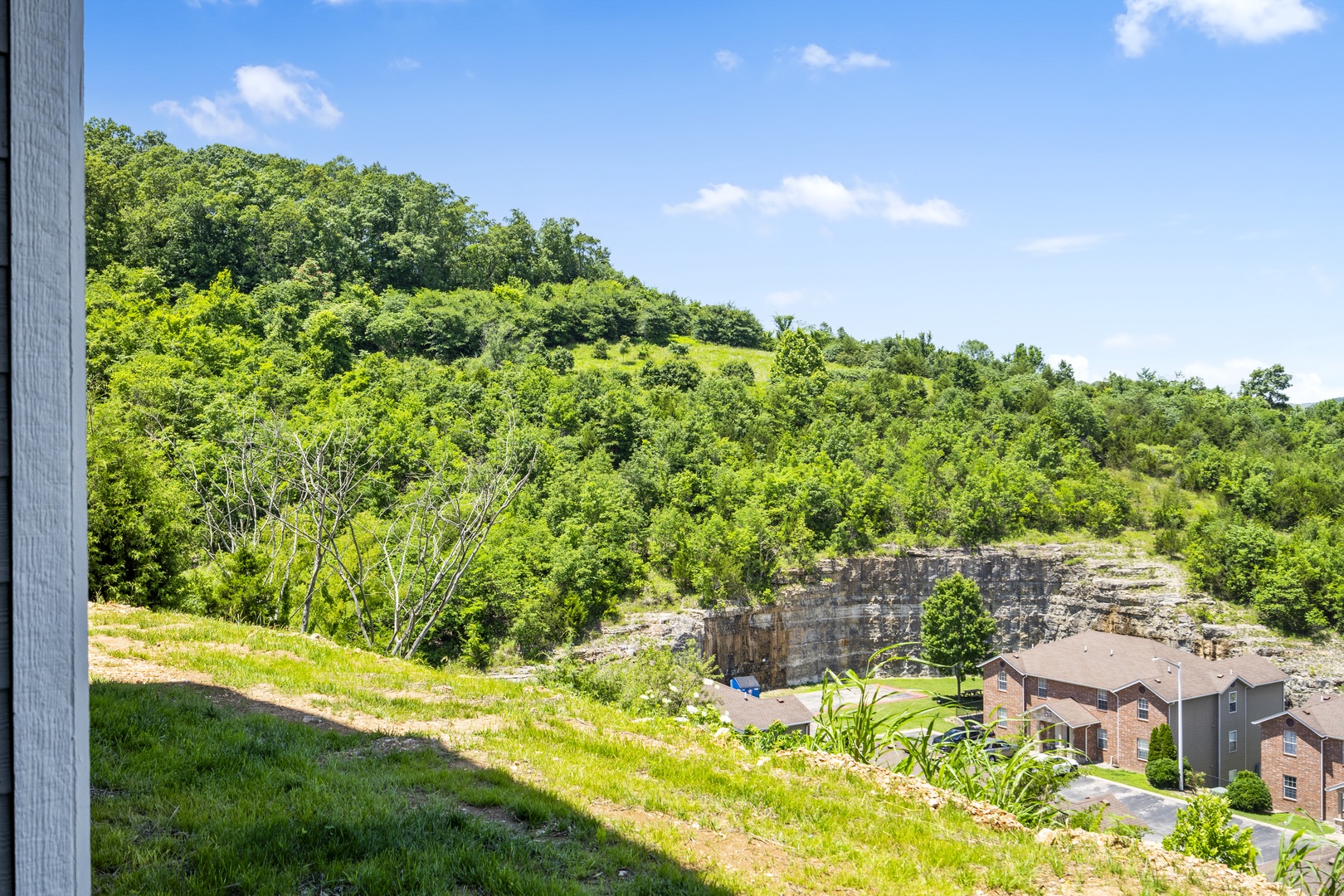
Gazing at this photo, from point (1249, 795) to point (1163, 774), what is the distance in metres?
2.20

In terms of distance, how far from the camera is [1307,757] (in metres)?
24.8

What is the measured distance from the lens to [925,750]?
5688 millimetres

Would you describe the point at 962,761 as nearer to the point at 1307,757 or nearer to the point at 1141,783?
the point at 1141,783

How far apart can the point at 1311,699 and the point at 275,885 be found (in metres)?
36.3

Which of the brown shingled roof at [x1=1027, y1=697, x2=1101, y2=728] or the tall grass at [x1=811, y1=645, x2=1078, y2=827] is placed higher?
the tall grass at [x1=811, y1=645, x2=1078, y2=827]

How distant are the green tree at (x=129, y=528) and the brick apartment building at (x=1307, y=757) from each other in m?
30.4

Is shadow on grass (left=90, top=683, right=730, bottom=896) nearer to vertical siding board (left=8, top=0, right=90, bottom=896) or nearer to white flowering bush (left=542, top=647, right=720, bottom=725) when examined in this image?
vertical siding board (left=8, top=0, right=90, bottom=896)

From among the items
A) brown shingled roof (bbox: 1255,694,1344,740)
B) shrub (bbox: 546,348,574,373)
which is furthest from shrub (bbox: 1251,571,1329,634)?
shrub (bbox: 546,348,574,373)

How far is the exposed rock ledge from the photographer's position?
1117 inches

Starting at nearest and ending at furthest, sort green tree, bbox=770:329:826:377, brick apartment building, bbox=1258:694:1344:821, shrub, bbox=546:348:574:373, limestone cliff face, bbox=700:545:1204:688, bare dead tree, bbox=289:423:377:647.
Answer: bare dead tree, bbox=289:423:377:647
brick apartment building, bbox=1258:694:1344:821
limestone cliff face, bbox=700:545:1204:688
shrub, bbox=546:348:574:373
green tree, bbox=770:329:826:377

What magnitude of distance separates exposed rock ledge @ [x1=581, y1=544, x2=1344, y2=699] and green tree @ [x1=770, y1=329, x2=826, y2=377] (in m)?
15.9

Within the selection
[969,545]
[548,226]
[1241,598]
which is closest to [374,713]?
[969,545]

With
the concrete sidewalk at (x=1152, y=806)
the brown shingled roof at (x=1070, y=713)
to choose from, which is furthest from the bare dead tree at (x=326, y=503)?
the brown shingled roof at (x=1070, y=713)

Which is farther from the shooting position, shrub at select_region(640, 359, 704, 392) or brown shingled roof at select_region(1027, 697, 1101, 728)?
shrub at select_region(640, 359, 704, 392)
